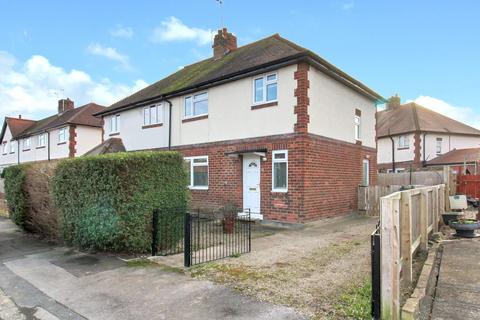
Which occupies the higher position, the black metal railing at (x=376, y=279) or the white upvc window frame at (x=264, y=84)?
the white upvc window frame at (x=264, y=84)

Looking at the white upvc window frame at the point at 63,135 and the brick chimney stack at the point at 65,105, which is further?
the brick chimney stack at the point at 65,105

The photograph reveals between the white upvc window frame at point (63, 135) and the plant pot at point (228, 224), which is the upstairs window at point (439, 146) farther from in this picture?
the white upvc window frame at point (63, 135)

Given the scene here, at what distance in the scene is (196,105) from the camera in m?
14.6

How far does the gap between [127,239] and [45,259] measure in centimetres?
182

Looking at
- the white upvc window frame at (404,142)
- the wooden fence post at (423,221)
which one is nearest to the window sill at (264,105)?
the wooden fence post at (423,221)

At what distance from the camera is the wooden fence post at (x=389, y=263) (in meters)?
3.86

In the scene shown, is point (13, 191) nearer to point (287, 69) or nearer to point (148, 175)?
point (148, 175)

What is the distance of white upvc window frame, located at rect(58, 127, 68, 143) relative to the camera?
2717cm

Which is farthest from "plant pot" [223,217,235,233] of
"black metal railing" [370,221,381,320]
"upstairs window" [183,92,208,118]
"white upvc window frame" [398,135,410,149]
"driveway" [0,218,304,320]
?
"white upvc window frame" [398,135,410,149]

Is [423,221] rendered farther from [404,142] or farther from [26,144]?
[26,144]

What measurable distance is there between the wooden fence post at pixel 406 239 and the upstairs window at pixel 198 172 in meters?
9.63

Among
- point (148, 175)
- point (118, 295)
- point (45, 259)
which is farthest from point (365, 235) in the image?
point (45, 259)

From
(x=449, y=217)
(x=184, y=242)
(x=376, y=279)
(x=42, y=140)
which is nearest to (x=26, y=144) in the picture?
(x=42, y=140)

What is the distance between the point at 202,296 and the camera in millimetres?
4902
